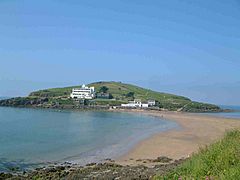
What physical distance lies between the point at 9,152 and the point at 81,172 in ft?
39.7

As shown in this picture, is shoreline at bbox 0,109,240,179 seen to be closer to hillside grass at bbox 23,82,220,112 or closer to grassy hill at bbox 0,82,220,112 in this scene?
hillside grass at bbox 23,82,220,112

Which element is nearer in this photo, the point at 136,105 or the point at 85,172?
the point at 85,172

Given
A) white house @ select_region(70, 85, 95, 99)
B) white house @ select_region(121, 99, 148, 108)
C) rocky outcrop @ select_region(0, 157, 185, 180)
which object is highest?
white house @ select_region(70, 85, 95, 99)

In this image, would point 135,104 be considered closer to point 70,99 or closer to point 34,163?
point 70,99

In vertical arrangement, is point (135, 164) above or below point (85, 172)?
below

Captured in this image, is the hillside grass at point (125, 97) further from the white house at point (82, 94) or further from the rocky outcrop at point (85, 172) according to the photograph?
the rocky outcrop at point (85, 172)

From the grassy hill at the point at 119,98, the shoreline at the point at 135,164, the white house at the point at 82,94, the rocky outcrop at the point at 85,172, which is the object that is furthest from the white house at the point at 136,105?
the rocky outcrop at the point at 85,172

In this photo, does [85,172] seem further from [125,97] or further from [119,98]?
[125,97]

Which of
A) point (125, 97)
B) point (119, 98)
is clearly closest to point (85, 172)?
point (119, 98)

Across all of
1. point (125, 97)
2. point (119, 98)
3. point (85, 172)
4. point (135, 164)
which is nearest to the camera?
point (85, 172)

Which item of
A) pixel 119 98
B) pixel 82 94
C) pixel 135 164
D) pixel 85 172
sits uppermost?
pixel 82 94

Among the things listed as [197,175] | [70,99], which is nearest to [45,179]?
[197,175]

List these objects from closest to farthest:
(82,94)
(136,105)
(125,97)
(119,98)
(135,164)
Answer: (135,164) < (136,105) < (82,94) < (119,98) < (125,97)

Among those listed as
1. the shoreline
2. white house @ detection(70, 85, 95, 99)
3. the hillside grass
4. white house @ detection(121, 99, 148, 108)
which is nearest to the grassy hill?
the hillside grass
